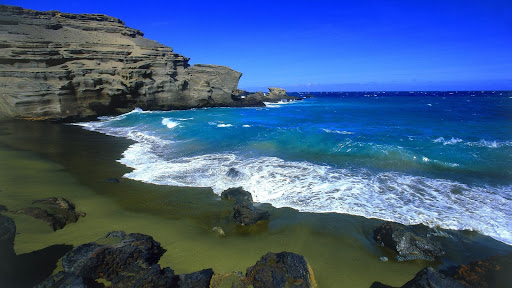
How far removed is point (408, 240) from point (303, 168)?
6.07 meters

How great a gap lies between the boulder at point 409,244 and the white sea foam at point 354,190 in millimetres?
1380

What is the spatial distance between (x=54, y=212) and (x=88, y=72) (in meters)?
30.2

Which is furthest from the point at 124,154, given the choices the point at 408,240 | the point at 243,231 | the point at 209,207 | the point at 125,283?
the point at 408,240

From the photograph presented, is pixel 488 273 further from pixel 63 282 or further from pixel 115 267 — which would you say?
pixel 63 282

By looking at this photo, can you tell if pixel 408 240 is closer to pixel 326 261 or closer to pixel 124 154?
pixel 326 261

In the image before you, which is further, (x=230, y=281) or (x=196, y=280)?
(x=230, y=281)

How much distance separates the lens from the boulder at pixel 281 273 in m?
4.31

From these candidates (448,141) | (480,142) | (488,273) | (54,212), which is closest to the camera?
(488,273)

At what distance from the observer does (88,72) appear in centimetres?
3138

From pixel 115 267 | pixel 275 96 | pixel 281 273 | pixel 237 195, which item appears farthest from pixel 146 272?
pixel 275 96

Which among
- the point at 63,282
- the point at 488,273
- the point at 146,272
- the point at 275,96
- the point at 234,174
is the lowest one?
the point at 234,174

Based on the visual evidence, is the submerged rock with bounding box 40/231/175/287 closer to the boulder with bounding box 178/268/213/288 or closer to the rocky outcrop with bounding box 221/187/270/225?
the boulder with bounding box 178/268/213/288

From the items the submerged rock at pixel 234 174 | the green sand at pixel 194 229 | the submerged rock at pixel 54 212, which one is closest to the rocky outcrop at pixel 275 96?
the submerged rock at pixel 234 174

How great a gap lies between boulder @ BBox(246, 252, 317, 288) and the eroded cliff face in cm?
A: 3069
